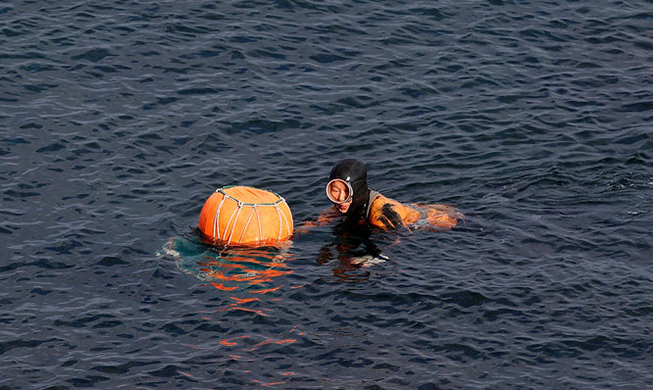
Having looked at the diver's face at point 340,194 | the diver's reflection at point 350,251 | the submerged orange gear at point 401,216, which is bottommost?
the diver's reflection at point 350,251

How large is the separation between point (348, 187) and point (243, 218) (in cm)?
193

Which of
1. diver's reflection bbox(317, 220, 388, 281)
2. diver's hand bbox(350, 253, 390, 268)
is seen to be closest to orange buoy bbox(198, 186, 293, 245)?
diver's reflection bbox(317, 220, 388, 281)

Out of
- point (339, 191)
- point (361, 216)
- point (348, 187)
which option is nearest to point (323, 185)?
point (361, 216)

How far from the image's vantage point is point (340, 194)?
15.4 m

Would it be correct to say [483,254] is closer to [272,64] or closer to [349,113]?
[349,113]

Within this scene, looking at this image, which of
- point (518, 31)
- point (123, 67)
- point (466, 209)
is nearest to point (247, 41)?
point (123, 67)

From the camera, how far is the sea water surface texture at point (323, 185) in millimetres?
12375

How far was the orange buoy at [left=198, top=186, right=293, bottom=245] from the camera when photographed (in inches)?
574

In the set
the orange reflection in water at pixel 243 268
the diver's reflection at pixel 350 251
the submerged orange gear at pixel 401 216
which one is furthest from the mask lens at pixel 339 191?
the orange reflection in water at pixel 243 268

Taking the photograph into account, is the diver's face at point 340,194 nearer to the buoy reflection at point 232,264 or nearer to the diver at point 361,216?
the diver at point 361,216

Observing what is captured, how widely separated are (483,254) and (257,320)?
419 centimetres

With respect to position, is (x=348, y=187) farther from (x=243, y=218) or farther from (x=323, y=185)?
(x=323, y=185)

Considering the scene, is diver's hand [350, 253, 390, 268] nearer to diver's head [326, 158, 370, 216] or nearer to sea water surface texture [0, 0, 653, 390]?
sea water surface texture [0, 0, 653, 390]

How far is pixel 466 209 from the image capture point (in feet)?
54.5
